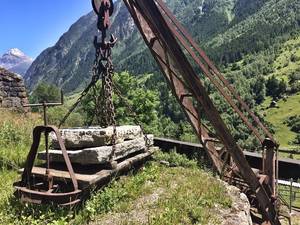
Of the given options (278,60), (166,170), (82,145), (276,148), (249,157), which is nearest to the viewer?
(82,145)

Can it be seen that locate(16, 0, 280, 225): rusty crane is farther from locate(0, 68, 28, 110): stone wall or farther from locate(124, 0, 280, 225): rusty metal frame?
locate(0, 68, 28, 110): stone wall

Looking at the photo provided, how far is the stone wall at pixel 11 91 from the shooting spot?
1504 cm

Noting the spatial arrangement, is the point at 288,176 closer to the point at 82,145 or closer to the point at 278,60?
the point at 82,145

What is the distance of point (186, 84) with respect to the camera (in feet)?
19.4

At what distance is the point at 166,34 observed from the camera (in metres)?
5.00

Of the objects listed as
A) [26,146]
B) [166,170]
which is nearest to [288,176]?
[166,170]

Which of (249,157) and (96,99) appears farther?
(249,157)

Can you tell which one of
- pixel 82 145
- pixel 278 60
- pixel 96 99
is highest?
pixel 278 60

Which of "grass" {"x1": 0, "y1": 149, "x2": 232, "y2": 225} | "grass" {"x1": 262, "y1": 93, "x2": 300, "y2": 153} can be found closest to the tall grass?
"grass" {"x1": 0, "y1": 149, "x2": 232, "y2": 225}

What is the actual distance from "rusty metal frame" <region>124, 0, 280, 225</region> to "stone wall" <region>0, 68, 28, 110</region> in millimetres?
10389

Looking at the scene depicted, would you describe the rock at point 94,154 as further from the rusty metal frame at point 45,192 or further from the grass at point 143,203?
the rusty metal frame at point 45,192

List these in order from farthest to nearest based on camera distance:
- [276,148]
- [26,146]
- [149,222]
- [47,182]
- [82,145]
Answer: [26,146], [276,148], [82,145], [47,182], [149,222]

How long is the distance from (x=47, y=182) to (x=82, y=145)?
0.94 m

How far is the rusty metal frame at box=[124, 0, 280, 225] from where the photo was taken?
5039 millimetres
